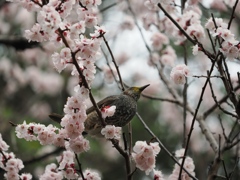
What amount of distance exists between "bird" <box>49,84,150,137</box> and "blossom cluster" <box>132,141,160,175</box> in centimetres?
41

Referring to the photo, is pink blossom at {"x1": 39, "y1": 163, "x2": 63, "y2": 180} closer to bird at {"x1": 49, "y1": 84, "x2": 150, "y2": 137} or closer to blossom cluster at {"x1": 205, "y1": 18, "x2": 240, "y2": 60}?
bird at {"x1": 49, "y1": 84, "x2": 150, "y2": 137}

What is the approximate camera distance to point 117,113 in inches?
97.5

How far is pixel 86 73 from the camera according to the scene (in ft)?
5.79

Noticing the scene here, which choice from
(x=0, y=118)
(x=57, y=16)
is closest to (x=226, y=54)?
(x=57, y=16)

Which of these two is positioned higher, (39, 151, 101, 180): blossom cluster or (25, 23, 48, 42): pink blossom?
(25, 23, 48, 42): pink blossom

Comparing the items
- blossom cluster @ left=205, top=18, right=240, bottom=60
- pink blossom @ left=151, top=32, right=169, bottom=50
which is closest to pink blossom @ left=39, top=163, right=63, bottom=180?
blossom cluster @ left=205, top=18, right=240, bottom=60

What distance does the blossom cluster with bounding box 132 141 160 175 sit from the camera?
1.87 meters

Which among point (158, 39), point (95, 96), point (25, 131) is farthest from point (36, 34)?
point (95, 96)

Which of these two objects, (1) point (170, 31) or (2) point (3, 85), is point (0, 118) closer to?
(2) point (3, 85)

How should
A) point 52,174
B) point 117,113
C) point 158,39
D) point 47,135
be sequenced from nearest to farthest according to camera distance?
point 47,135
point 52,174
point 117,113
point 158,39

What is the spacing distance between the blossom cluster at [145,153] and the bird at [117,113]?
41 centimetres

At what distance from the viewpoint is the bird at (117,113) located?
7.71 feet

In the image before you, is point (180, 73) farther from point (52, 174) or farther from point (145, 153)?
point (52, 174)

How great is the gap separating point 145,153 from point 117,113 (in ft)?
2.06
